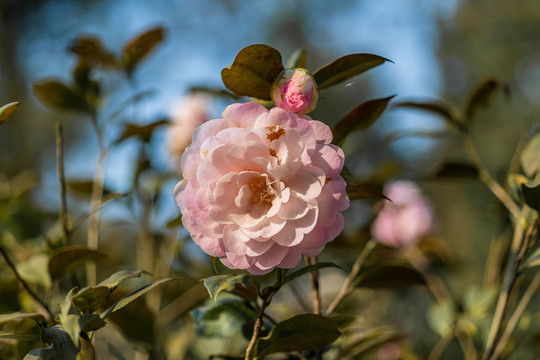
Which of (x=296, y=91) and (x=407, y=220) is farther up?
(x=296, y=91)

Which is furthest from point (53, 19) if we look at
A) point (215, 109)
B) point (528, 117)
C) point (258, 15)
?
point (528, 117)

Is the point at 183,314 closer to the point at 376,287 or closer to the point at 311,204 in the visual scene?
the point at 376,287

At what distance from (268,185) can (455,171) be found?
47 centimetres

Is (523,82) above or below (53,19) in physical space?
below

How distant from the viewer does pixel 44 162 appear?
511 cm

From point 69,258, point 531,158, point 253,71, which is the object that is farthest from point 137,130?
point 531,158

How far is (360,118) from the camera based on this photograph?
0.53 m

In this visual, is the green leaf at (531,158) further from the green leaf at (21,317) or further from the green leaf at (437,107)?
the green leaf at (21,317)

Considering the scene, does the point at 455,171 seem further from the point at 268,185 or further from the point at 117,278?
the point at 117,278

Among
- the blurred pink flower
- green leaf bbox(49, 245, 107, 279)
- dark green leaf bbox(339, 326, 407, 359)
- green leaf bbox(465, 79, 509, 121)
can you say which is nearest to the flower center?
green leaf bbox(49, 245, 107, 279)

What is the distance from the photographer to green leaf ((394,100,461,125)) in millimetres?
739

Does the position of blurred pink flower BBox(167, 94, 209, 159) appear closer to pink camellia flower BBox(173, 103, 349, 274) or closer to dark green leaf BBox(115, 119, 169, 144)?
dark green leaf BBox(115, 119, 169, 144)

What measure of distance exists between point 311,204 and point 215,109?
113cm

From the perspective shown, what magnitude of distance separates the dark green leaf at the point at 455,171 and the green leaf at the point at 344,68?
1.17 feet
